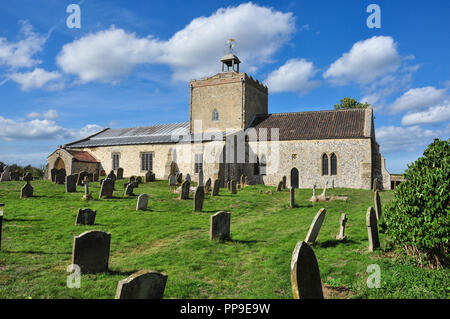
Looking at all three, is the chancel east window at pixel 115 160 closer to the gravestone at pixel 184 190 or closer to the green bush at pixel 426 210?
the gravestone at pixel 184 190

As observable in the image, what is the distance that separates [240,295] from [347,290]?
6.49 ft

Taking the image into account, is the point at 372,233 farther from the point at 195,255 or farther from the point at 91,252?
the point at 91,252

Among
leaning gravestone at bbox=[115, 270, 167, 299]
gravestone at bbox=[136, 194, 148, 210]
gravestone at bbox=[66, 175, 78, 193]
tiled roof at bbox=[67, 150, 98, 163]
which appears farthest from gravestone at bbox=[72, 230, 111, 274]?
tiled roof at bbox=[67, 150, 98, 163]

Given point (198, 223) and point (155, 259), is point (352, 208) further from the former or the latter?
point (155, 259)

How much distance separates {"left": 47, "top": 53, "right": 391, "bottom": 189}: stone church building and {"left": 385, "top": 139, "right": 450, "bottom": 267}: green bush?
61.0 ft

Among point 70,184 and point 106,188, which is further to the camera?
point 70,184

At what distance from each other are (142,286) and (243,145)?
25305mm

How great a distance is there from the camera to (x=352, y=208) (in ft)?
51.4

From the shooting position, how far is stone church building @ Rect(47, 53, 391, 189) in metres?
26.3

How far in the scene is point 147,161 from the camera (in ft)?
106

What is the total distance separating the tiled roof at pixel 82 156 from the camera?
103 feet

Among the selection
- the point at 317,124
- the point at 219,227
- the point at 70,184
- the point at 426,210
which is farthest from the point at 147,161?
the point at 426,210

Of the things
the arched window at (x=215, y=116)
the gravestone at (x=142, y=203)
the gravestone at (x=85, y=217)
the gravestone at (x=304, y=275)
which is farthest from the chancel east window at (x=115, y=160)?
the gravestone at (x=304, y=275)
